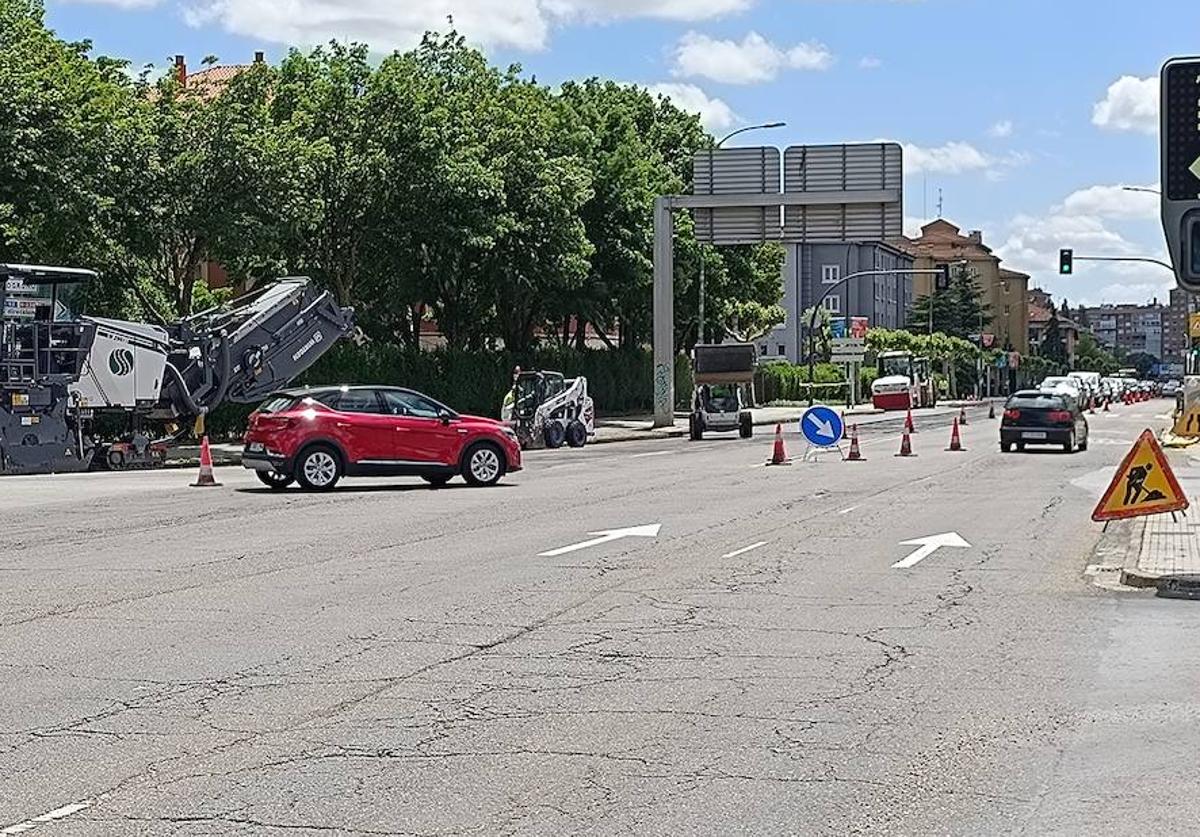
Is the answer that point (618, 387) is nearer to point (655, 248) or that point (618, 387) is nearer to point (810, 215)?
point (655, 248)

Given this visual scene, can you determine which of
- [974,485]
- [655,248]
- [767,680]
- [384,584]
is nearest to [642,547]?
[384,584]

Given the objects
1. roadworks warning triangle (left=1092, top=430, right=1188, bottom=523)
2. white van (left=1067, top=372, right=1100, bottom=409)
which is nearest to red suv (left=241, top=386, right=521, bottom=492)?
roadworks warning triangle (left=1092, top=430, right=1188, bottom=523)

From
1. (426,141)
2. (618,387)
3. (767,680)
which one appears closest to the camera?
(767,680)

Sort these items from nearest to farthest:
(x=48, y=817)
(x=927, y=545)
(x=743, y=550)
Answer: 1. (x=48, y=817)
2. (x=743, y=550)
3. (x=927, y=545)

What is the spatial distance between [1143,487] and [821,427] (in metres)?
17.2

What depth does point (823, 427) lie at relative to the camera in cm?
3347

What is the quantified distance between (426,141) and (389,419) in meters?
20.0

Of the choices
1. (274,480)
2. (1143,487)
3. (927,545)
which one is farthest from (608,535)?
(274,480)

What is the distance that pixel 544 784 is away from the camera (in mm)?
7414

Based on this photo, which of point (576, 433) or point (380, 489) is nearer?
point (380, 489)

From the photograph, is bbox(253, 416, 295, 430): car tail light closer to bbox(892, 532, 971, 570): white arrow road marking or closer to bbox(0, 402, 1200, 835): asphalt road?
bbox(0, 402, 1200, 835): asphalt road

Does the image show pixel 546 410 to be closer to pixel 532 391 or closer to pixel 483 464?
pixel 532 391

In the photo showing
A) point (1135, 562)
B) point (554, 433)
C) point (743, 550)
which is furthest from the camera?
point (554, 433)

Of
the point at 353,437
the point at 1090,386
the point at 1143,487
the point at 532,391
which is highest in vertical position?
the point at 532,391
